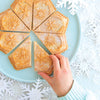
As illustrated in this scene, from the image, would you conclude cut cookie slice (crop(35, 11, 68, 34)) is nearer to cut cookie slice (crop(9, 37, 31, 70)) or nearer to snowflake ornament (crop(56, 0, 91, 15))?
snowflake ornament (crop(56, 0, 91, 15))

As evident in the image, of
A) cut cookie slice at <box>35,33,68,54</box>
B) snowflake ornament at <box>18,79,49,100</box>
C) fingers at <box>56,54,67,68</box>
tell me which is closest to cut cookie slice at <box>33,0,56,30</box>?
cut cookie slice at <box>35,33,68,54</box>

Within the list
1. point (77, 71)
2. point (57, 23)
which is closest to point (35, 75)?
point (77, 71)

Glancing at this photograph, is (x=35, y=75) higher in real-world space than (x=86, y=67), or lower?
higher

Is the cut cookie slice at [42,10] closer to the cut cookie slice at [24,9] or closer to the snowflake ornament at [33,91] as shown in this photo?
the cut cookie slice at [24,9]

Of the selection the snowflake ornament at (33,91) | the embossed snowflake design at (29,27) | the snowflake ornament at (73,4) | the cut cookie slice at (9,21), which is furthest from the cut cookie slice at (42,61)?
the snowflake ornament at (73,4)

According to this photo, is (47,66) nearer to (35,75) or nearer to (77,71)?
(35,75)

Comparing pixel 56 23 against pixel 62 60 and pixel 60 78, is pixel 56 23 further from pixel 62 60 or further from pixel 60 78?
pixel 60 78
